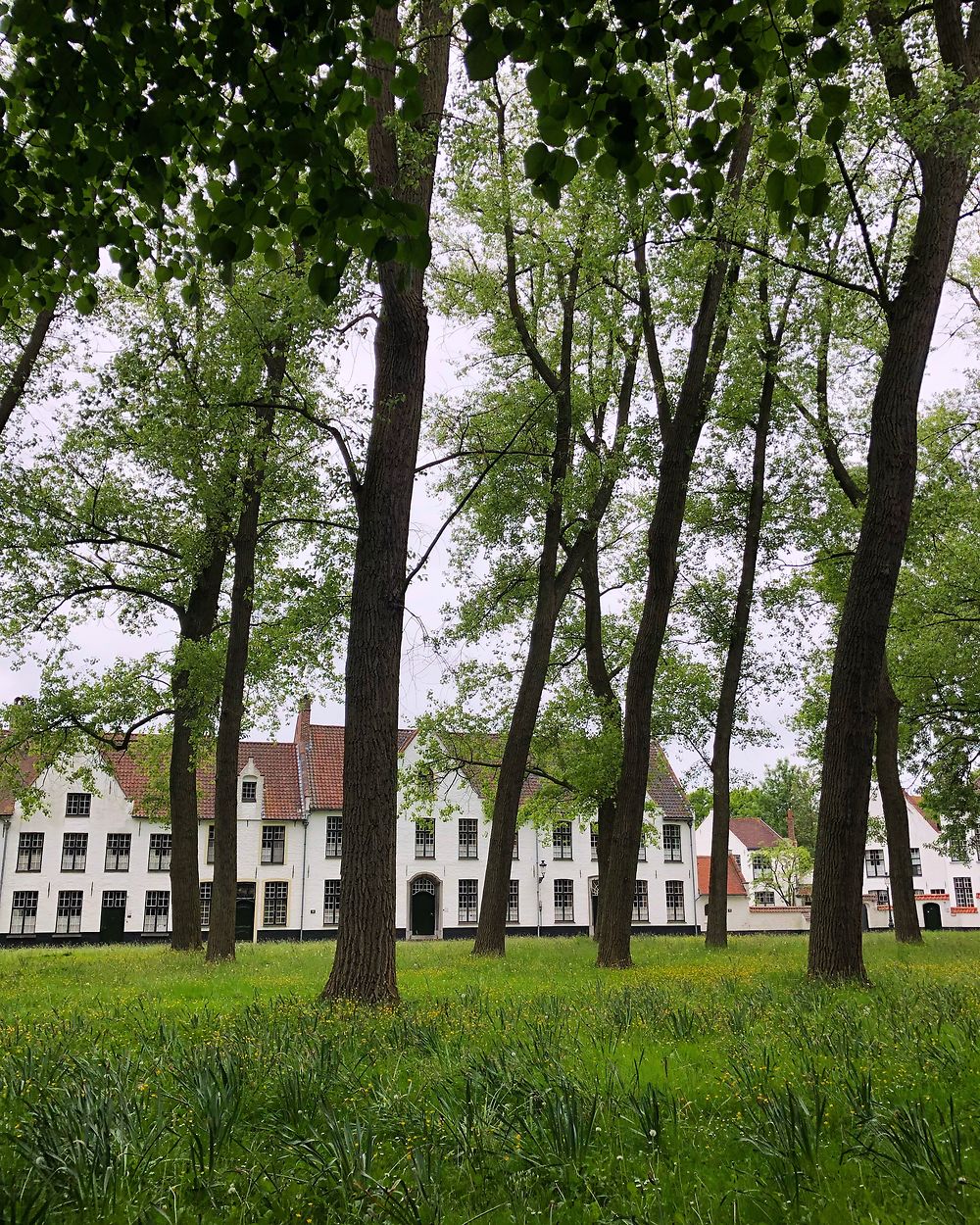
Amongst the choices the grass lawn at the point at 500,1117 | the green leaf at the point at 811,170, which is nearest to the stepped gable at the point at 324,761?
the grass lawn at the point at 500,1117

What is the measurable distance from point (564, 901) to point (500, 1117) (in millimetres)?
53273

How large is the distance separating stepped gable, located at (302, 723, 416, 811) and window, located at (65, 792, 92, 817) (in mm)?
11609

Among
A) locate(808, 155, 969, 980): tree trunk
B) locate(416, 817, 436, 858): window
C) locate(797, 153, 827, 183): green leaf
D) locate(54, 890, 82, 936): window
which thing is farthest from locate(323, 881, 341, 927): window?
locate(797, 153, 827, 183): green leaf

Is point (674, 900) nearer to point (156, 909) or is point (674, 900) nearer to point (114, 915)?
point (156, 909)

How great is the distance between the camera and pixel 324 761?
55.2 meters

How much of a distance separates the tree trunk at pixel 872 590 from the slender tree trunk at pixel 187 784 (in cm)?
1364

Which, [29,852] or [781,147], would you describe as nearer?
[781,147]

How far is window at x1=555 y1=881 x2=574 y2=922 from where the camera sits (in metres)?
55.6

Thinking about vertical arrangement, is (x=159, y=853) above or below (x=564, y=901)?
above

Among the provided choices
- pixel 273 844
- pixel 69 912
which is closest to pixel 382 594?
pixel 273 844

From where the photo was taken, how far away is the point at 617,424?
2311cm

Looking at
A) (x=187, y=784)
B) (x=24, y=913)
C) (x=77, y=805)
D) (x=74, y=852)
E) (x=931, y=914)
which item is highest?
(x=187, y=784)

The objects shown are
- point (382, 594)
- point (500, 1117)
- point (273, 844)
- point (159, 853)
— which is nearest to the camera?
point (500, 1117)

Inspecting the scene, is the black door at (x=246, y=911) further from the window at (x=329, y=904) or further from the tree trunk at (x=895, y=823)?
the tree trunk at (x=895, y=823)
